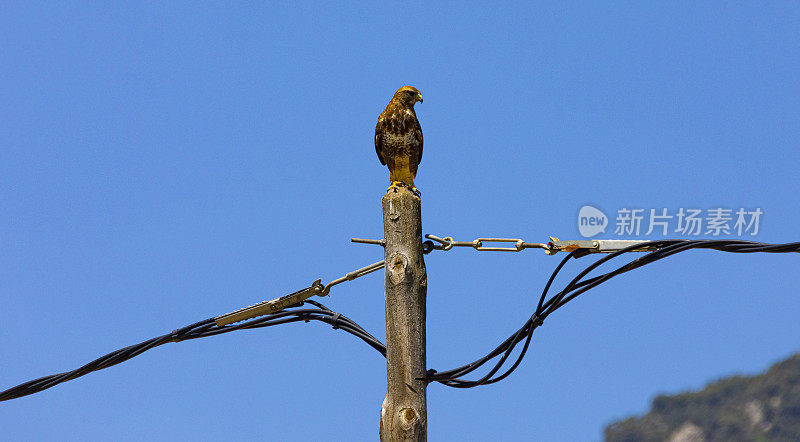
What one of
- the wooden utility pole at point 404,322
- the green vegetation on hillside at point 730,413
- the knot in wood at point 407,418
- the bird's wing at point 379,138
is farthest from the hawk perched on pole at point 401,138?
the green vegetation on hillside at point 730,413

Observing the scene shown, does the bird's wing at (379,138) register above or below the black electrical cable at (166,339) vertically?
above

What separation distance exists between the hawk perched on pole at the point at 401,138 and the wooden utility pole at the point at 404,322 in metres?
0.21

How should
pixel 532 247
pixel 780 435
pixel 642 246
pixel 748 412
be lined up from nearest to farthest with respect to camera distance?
pixel 642 246 < pixel 532 247 < pixel 780 435 < pixel 748 412

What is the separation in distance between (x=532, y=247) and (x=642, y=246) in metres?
0.85

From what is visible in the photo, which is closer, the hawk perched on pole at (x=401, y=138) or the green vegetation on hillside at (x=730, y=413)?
the hawk perched on pole at (x=401, y=138)

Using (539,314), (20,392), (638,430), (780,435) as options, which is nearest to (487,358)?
(539,314)

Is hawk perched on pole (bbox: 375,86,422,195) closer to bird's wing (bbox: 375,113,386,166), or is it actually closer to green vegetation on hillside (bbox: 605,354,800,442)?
bird's wing (bbox: 375,113,386,166)

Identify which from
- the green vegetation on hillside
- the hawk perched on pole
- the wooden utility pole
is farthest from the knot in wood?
the green vegetation on hillside

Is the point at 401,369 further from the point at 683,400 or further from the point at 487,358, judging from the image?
the point at 683,400

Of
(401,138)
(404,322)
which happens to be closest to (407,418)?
(404,322)

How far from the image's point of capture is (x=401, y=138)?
7953mm

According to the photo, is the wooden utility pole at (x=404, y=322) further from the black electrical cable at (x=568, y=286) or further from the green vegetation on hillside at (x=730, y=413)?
the green vegetation on hillside at (x=730, y=413)

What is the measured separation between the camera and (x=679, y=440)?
85.8m

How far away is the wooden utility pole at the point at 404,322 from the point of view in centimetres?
750
